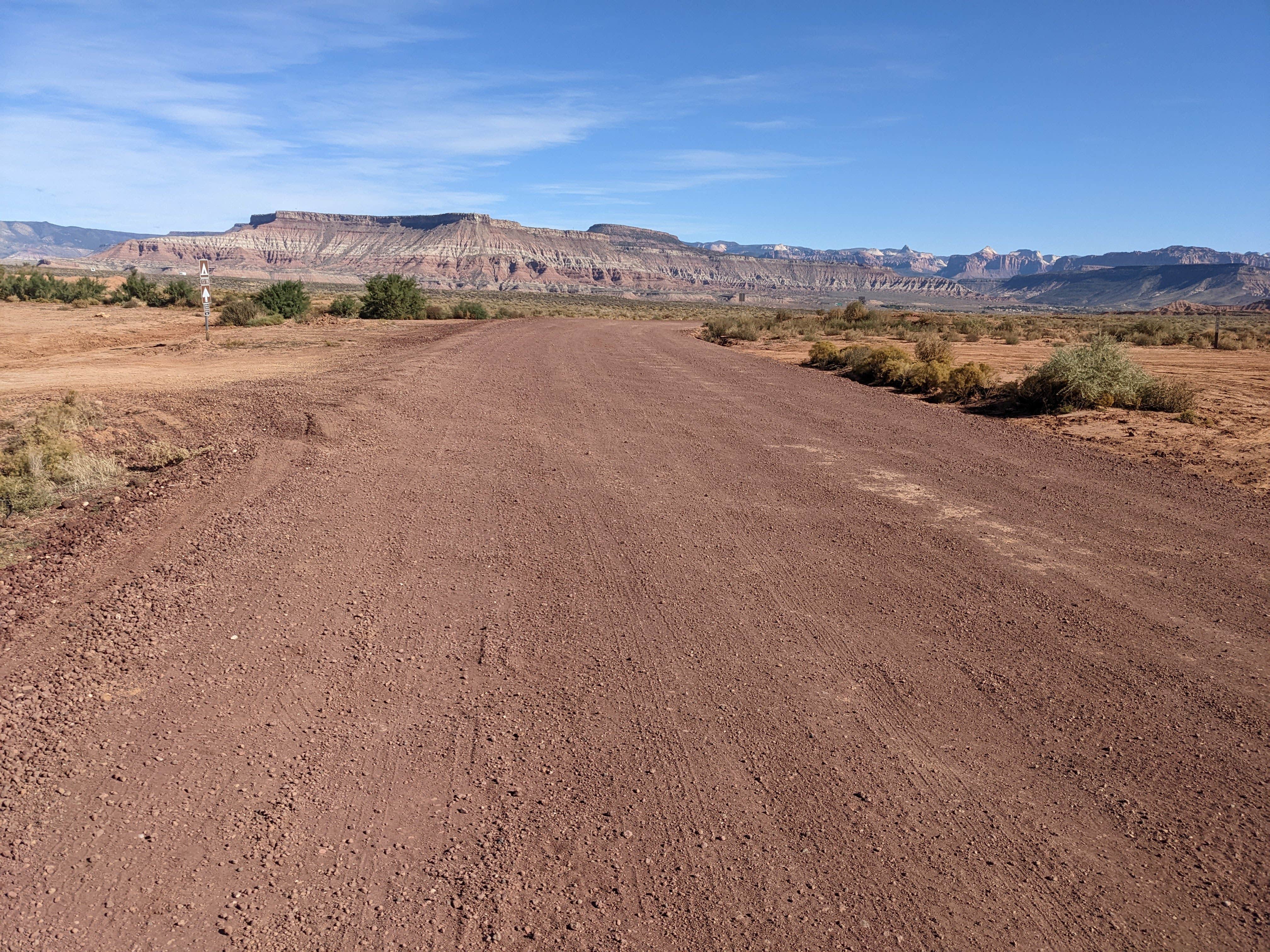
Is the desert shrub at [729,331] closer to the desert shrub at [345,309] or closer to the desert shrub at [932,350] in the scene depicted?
the desert shrub at [932,350]

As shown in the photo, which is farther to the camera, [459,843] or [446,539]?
[446,539]

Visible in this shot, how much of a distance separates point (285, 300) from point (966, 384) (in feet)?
A: 111

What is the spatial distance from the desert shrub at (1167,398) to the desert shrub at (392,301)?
3811 cm

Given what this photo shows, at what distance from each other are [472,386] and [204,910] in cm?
1497

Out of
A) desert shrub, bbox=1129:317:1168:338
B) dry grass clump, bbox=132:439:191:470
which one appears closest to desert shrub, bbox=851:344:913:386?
dry grass clump, bbox=132:439:191:470

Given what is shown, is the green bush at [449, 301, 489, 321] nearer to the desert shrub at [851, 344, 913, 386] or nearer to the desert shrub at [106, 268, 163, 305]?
the desert shrub at [106, 268, 163, 305]

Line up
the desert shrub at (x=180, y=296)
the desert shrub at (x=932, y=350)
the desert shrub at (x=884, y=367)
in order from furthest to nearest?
the desert shrub at (x=180, y=296)
the desert shrub at (x=932, y=350)
the desert shrub at (x=884, y=367)

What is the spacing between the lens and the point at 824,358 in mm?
26750

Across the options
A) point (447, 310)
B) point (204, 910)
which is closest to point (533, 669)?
point (204, 910)

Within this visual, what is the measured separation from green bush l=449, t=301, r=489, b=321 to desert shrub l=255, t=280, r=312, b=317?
38.6 feet

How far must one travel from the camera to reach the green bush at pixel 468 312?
53500 millimetres

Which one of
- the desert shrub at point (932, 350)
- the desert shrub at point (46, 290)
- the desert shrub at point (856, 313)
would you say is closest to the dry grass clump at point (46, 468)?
the desert shrub at point (932, 350)

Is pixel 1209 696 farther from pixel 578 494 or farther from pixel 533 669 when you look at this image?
pixel 578 494

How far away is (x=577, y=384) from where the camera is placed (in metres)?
18.8
